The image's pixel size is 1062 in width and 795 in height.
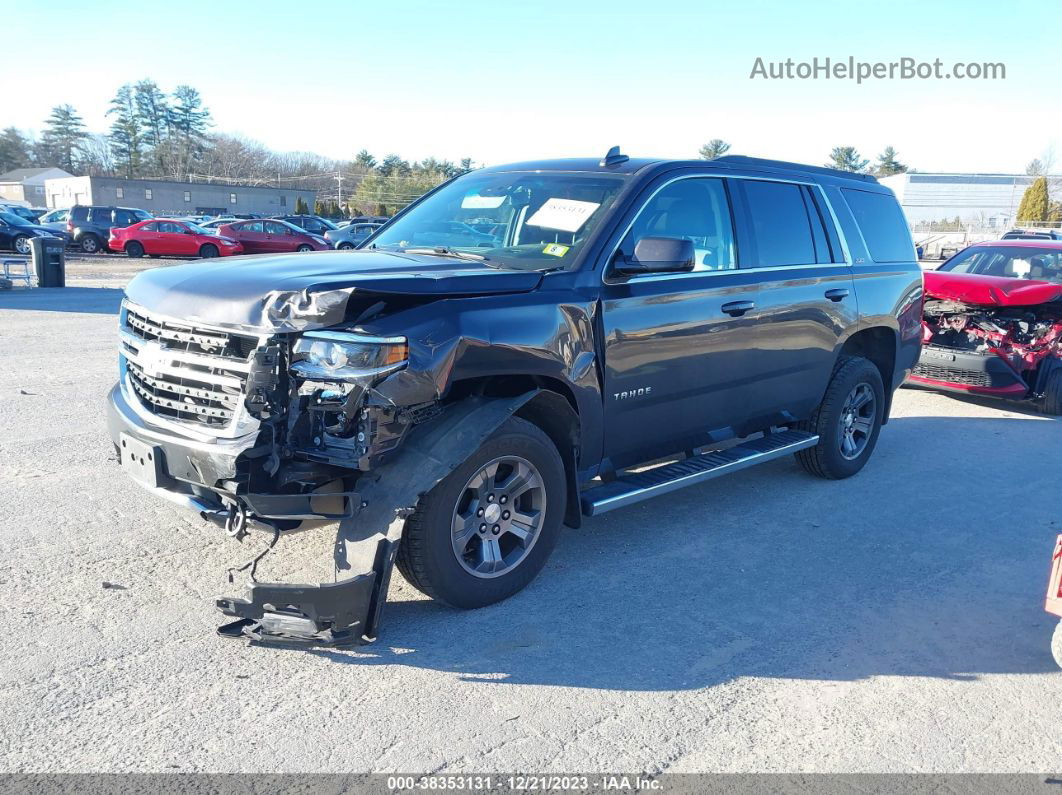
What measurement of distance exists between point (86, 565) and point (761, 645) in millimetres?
3269

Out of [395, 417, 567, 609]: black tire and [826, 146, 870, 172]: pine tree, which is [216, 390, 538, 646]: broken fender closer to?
[395, 417, 567, 609]: black tire

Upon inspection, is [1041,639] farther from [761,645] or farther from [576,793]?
[576,793]

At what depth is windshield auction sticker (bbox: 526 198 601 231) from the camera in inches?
183

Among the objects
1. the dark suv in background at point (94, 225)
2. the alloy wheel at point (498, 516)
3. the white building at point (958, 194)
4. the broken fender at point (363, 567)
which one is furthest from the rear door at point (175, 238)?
the white building at point (958, 194)

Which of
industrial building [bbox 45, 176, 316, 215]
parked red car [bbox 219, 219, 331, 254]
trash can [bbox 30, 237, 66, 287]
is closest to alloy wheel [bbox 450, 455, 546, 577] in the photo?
trash can [bbox 30, 237, 66, 287]

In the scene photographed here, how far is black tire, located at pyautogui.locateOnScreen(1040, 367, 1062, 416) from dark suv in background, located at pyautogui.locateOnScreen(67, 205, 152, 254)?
102ft

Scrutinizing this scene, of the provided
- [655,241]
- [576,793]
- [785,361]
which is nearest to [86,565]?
[576,793]

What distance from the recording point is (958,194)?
7725 cm

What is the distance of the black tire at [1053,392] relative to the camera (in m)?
9.26

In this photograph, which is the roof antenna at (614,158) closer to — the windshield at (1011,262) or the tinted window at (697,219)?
the tinted window at (697,219)

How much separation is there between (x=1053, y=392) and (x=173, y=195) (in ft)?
234

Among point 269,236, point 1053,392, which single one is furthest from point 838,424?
point 269,236

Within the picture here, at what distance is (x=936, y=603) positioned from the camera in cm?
448

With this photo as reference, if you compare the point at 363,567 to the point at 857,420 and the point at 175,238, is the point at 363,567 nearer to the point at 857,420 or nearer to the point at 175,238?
the point at 857,420
